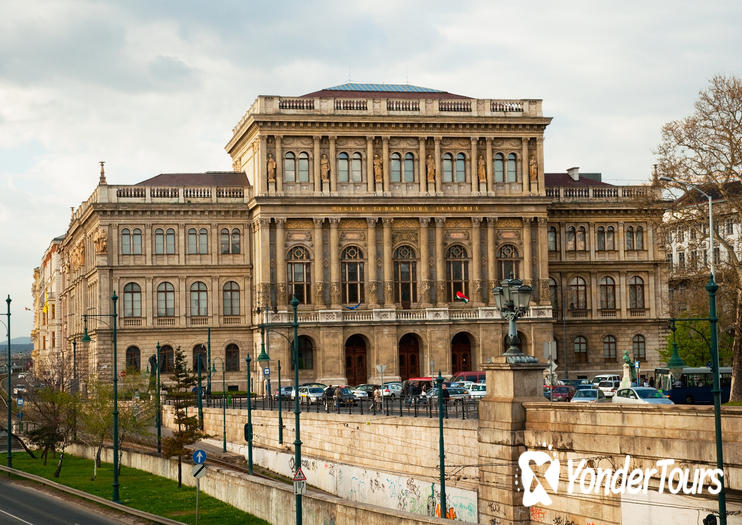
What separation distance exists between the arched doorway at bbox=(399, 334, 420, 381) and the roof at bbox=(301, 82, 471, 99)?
2119cm

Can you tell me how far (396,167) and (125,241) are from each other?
23.4m

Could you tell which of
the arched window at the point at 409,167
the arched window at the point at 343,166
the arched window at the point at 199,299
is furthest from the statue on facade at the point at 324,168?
the arched window at the point at 199,299

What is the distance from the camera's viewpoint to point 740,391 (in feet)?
163

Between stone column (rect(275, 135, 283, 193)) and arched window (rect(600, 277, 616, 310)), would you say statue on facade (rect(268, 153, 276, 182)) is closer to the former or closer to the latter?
stone column (rect(275, 135, 283, 193))

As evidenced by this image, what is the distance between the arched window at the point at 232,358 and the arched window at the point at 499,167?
86.3ft

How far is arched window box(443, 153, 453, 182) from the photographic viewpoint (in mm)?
97688

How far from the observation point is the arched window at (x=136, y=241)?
9775cm

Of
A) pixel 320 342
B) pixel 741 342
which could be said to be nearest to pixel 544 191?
pixel 320 342

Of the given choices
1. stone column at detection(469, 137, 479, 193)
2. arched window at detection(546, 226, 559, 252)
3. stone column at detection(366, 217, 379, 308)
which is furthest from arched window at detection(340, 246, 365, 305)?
arched window at detection(546, 226, 559, 252)

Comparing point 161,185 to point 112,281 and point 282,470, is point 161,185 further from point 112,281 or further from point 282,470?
point 282,470

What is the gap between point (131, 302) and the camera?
9750cm

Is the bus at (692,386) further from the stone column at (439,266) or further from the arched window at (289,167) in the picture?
the arched window at (289,167)

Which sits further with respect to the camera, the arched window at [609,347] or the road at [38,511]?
the arched window at [609,347]

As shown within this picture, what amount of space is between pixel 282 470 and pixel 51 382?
1449 inches
